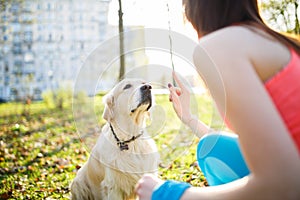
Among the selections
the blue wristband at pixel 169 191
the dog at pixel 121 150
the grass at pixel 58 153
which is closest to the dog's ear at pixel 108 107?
the dog at pixel 121 150

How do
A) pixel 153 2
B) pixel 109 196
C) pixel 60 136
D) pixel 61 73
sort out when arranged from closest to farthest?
pixel 109 196
pixel 153 2
pixel 60 136
pixel 61 73

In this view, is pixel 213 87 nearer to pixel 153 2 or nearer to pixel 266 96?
pixel 266 96

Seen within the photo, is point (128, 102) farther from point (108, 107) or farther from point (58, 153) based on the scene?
point (58, 153)

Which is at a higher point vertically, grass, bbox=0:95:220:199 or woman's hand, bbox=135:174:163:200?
woman's hand, bbox=135:174:163:200

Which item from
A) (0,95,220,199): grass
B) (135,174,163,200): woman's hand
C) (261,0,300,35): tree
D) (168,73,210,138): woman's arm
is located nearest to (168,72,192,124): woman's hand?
(168,73,210,138): woman's arm

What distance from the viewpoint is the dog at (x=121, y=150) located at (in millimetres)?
2801

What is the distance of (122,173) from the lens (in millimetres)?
2830

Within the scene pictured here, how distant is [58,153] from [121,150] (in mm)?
3273

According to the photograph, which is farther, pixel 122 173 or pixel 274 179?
pixel 122 173

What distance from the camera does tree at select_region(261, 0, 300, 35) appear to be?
338 inches

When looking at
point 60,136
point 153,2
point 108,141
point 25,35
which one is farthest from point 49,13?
point 108,141

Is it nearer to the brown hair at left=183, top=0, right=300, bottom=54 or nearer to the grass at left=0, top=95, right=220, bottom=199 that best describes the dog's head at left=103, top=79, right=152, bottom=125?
the grass at left=0, top=95, right=220, bottom=199

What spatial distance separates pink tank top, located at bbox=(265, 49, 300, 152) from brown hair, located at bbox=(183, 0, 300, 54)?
0.15 m

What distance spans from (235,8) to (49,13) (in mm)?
13554
